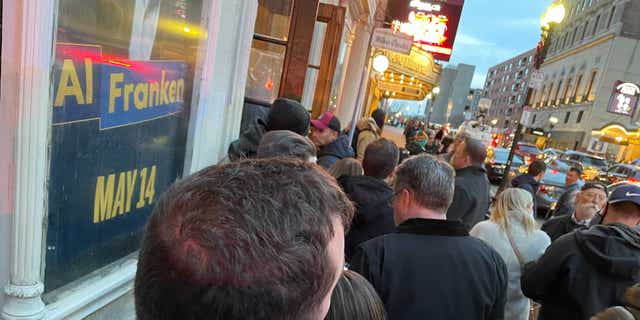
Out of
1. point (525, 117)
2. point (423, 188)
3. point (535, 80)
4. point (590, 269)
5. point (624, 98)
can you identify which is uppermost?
point (624, 98)

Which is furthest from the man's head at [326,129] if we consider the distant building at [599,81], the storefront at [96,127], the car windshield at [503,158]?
the distant building at [599,81]

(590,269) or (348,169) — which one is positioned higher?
(348,169)

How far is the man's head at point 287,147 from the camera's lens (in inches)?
102

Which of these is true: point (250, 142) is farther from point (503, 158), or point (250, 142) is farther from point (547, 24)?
point (503, 158)

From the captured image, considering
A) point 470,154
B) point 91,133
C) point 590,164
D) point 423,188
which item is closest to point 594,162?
point 590,164

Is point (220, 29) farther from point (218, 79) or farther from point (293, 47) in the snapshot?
point (293, 47)

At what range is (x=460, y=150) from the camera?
4.17 metres

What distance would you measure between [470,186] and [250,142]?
85.7 inches

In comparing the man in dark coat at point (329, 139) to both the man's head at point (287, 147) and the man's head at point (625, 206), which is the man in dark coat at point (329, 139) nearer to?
the man's head at point (287, 147)

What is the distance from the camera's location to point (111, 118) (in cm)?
236

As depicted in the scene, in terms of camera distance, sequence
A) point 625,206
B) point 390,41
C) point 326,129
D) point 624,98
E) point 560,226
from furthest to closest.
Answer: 1. point 624,98
2. point 390,41
3. point 326,129
4. point 560,226
5. point 625,206

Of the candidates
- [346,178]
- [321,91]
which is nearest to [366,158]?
[346,178]

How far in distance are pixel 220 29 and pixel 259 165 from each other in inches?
118

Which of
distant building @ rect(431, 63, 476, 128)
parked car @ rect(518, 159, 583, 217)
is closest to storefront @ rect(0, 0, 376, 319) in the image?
parked car @ rect(518, 159, 583, 217)
